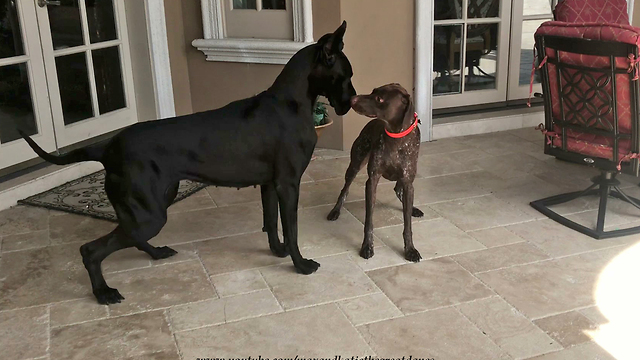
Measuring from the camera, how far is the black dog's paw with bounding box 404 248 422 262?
9.17 ft

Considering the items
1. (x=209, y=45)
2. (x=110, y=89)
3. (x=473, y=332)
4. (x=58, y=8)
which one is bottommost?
(x=473, y=332)

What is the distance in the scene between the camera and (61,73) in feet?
13.3

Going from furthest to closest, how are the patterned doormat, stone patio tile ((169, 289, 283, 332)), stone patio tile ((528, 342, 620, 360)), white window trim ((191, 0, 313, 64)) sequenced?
white window trim ((191, 0, 313, 64)) < the patterned doormat < stone patio tile ((169, 289, 283, 332)) < stone patio tile ((528, 342, 620, 360))

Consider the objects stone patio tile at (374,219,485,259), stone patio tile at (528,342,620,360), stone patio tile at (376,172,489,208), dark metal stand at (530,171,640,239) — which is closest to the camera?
stone patio tile at (528,342,620,360)

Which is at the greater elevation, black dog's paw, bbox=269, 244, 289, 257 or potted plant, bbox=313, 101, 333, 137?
potted plant, bbox=313, 101, 333, 137

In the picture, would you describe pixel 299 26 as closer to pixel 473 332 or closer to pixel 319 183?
pixel 319 183

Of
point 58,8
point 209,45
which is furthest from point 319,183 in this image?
point 58,8

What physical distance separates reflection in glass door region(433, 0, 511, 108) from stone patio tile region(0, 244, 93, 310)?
3.04 m

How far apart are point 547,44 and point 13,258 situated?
2.71 m

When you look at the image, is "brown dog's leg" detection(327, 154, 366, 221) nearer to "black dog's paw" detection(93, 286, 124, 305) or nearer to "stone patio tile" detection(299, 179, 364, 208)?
"stone patio tile" detection(299, 179, 364, 208)

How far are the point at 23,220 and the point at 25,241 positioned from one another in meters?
0.31

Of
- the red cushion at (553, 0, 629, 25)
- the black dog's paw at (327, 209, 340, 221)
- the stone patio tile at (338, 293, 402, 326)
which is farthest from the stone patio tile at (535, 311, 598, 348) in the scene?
the red cushion at (553, 0, 629, 25)

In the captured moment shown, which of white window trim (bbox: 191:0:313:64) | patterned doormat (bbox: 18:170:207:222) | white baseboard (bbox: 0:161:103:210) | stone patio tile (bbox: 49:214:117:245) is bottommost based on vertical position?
stone patio tile (bbox: 49:214:117:245)

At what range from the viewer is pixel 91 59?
419 cm
